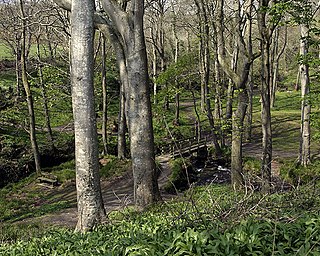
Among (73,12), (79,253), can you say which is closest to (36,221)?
(73,12)

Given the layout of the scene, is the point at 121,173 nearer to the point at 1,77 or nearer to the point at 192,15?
the point at 192,15

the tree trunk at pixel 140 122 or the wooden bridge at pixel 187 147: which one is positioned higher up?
the tree trunk at pixel 140 122

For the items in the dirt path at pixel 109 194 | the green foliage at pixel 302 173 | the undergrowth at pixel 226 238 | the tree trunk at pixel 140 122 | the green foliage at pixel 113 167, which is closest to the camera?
the undergrowth at pixel 226 238

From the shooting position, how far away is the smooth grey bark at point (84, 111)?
7449mm

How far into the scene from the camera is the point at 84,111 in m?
7.55

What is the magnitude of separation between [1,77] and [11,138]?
14.3 m

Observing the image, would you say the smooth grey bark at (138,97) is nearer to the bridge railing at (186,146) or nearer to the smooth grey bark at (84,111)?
the smooth grey bark at (84,111)

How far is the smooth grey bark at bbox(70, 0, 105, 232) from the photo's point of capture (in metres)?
7.45

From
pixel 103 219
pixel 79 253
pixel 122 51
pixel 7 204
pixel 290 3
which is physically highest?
pixel 290 3

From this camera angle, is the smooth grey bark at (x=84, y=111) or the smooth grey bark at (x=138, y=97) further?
the smooth grey bark at (x=138, y=97)

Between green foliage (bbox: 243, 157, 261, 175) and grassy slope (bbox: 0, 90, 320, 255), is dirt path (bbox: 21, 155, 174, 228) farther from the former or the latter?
grassy slope (bbox: 0, 90, 320, 255)

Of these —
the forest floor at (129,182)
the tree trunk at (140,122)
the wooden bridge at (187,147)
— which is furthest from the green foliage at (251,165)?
the tree trunk at (140,122)

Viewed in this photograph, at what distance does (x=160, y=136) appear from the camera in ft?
90.8

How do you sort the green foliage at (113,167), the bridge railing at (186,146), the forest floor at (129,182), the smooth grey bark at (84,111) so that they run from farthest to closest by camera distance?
the bridge railing at (186,146)
the green foliage at (113,167)
the forest floor at (129,182)
the smooth grey bark at (84,111)
